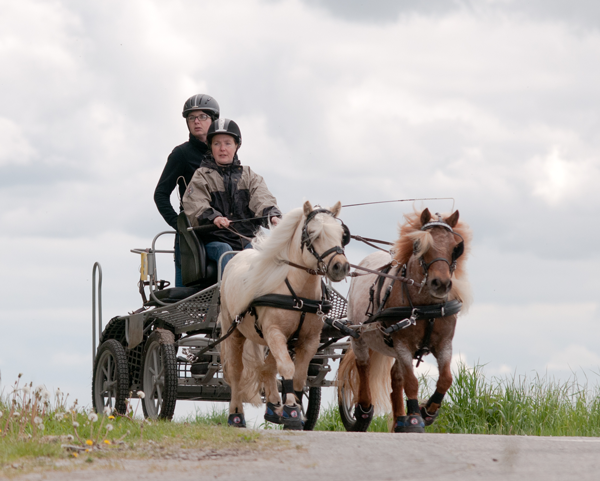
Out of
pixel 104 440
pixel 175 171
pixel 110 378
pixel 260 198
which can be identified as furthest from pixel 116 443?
pixel 175 171

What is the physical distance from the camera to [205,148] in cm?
1067

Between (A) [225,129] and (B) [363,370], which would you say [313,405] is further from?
(A) [225,129]

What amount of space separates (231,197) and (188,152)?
1.85 m

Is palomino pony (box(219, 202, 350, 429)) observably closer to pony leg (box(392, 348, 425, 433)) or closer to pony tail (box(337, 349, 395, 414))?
pony leg (box(392, 348, 425, 433))

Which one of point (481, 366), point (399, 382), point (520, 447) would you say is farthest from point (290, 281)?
point (481, 366)

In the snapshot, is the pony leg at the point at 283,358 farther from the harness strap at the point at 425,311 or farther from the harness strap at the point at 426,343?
the harness strap at the point at 426,343

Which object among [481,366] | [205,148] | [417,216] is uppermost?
[205,148]

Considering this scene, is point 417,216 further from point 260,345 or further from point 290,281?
point 260,345

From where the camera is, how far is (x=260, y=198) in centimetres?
891

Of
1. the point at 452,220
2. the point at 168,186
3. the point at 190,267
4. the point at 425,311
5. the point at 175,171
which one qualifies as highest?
the point at 175,171

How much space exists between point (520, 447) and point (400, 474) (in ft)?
4.01

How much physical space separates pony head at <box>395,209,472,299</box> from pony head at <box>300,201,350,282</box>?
63 centimetres

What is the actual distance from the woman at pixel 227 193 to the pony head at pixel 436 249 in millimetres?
1970

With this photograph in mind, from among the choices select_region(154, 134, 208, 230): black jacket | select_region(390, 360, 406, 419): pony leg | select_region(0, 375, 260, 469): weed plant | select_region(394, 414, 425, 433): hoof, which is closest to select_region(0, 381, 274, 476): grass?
select_region(0, 375, 260, 469): weed plant
